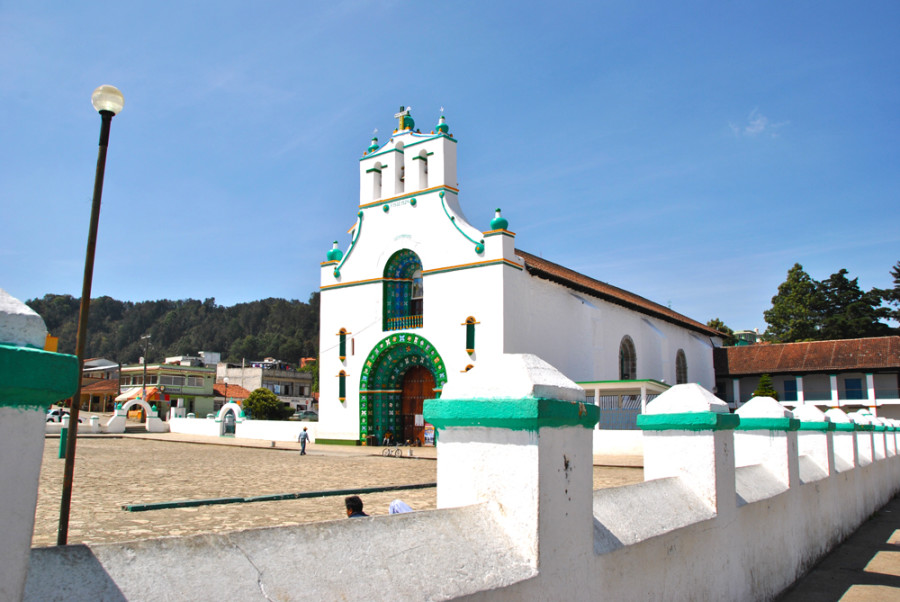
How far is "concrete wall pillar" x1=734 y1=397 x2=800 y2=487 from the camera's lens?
653 cm

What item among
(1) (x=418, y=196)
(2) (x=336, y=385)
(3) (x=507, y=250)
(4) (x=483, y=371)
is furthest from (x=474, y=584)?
(2) (x=336, y=385)

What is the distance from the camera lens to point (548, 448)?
2869mm

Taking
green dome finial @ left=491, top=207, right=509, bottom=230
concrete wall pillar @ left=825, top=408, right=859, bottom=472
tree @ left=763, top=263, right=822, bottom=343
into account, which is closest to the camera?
concrete wall pillar @ left=825, top=408, right=859, bottom=472

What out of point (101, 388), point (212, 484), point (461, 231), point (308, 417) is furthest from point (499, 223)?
point (101, 388)

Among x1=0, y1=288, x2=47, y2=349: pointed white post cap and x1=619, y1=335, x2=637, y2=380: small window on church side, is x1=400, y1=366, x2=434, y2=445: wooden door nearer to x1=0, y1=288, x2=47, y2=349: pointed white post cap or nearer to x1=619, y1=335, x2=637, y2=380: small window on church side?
x1=619, y1=335, x2=637, y2=380: small window on church side

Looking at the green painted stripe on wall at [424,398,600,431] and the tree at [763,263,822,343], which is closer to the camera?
the green painted stripe on wall at [424,398,600,431]

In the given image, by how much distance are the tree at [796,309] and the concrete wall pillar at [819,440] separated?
138ft

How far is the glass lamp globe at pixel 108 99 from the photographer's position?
5711mm

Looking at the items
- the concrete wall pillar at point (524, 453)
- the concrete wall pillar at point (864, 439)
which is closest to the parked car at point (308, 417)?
the concrete wall pillar at point (864, 439)

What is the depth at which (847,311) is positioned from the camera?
151ft

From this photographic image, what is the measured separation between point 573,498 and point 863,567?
5.53 meters

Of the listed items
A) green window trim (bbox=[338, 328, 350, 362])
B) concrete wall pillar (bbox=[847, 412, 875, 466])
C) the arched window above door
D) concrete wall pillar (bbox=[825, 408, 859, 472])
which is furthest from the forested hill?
concrete wall pillar (bbox=[825, 408, 859, 472])

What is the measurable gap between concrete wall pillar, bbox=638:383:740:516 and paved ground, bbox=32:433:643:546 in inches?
177

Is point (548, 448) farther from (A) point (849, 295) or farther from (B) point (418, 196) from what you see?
(A) point (849, 295)
